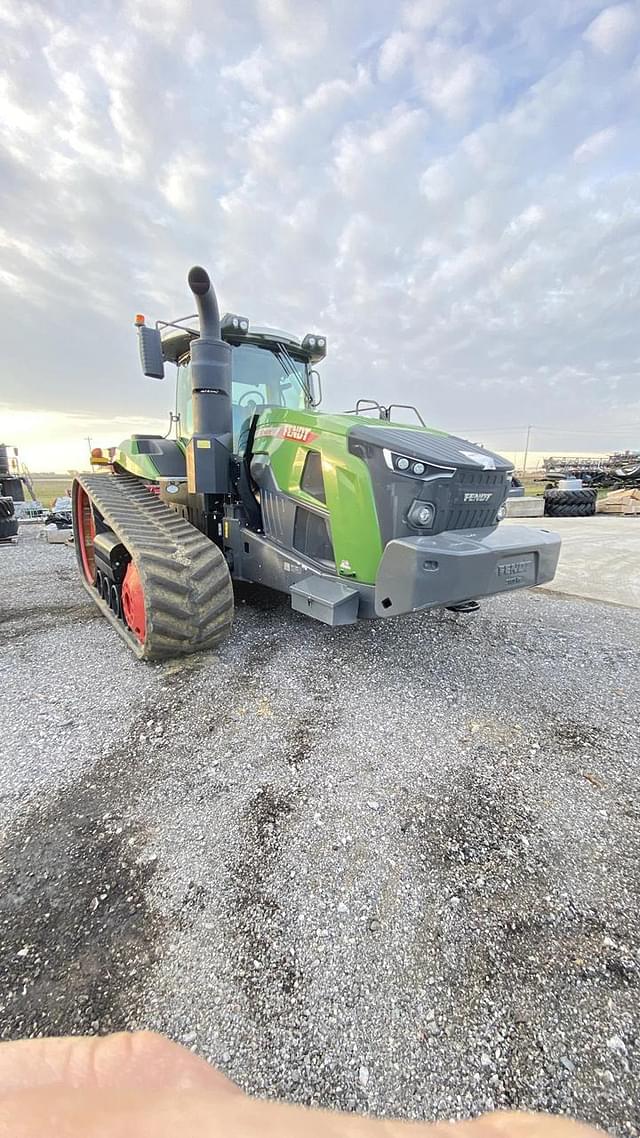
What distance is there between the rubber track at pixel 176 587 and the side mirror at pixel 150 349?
47.1 inches

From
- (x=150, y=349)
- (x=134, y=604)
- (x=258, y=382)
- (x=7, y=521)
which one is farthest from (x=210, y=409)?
(x=7, y=521)

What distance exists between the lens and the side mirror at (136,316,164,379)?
12.5 ft

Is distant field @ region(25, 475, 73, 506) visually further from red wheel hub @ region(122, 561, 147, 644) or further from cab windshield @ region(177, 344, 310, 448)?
red wheel hub @ region(122, 561, 147, 644)

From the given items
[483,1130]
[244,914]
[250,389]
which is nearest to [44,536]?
[250,389]

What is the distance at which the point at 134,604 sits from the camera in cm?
368

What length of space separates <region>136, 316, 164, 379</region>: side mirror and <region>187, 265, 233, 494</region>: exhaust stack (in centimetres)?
26

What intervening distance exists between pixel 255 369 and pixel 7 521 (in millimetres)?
7444

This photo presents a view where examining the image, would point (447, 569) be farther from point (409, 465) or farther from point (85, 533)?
point (85, 533)

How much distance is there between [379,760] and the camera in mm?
2477

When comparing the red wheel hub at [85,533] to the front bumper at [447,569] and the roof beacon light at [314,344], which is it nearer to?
the roof beacon light at [314,344]

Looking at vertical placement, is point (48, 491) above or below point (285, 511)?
below

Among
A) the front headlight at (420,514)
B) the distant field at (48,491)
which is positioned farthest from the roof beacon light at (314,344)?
the distant field at (48,491)

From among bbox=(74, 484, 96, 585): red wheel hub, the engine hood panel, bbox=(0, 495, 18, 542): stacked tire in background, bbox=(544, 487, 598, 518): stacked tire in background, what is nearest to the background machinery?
bbox=(0, 495, 18, 542): stacked tire in background

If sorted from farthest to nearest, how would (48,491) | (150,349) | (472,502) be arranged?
(48,491), (150,349), (472,502)
